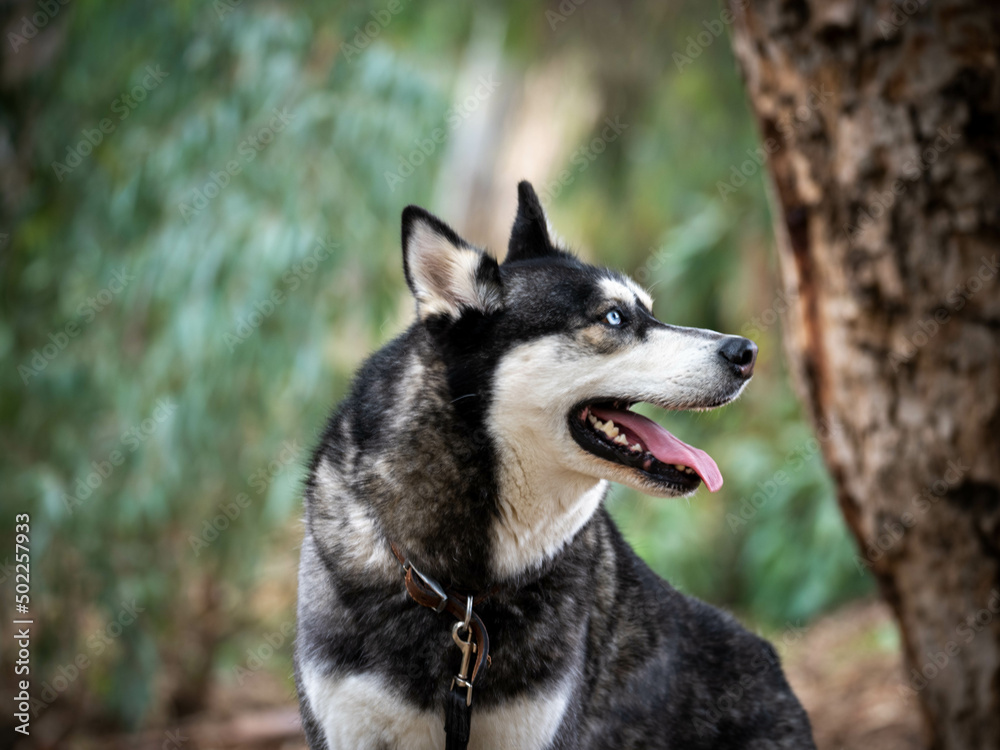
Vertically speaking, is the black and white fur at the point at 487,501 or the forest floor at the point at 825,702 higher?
the black and white fur at the point at 487,501

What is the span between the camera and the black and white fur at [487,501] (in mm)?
2051

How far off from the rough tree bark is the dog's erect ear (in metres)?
1.11

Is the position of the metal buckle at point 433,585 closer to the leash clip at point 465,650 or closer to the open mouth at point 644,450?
the leash clip at point 465,650

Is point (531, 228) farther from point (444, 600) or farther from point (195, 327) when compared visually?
point (195, 327)

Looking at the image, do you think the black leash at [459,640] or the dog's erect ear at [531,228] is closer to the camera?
the black leash at [459,640]

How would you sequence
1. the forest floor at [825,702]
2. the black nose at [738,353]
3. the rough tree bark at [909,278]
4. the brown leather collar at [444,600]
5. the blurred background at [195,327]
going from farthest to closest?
1. the blurred background at [195,327]
2. the forest floor at [825,702]
3. the rough tree bark at [909,278]
4. the black nose at [738,353]
5. the brown leather collar at [444,600]

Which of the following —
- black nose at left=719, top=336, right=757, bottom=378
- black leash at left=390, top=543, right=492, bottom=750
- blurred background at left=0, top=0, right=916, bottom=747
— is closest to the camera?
black leash at left=390, top=543, right=492, bottom=750

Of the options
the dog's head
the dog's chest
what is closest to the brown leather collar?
the dog's chest

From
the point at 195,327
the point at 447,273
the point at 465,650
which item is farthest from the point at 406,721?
the point at 195,327

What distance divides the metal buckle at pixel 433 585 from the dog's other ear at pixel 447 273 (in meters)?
0.64

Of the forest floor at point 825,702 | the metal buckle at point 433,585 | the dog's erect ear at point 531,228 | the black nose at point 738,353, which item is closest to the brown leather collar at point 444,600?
the metal buckle at point 433,585

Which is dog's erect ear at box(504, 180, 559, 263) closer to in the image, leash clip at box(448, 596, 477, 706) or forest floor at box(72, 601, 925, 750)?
leash clip at box(448, 596, 477, 706)

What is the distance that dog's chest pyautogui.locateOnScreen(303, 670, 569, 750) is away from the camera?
201cm

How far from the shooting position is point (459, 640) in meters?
2.01
